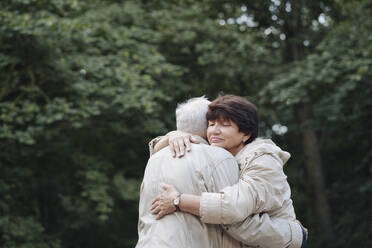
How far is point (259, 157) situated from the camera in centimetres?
210

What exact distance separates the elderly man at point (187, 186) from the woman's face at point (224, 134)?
12 centimetres

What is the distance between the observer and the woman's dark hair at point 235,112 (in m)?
2.21

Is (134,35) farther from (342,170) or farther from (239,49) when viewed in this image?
(342,170)

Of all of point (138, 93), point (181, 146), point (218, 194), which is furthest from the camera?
point (138, 93)

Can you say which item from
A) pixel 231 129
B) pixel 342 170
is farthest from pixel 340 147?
pixel 231 129

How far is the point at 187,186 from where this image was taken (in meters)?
2.04

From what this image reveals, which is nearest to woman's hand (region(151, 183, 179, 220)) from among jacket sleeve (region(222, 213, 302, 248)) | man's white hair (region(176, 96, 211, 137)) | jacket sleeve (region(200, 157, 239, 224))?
jacket sleeve (region(200, 157, 239, 224))

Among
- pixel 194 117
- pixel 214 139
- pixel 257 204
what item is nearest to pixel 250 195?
pixel 257 204

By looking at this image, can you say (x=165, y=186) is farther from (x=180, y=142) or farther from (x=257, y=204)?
(x=257, y=204)

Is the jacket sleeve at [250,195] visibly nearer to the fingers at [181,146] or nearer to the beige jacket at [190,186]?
the beige jacket at [190,186]

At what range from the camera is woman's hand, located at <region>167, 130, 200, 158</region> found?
207 centimetres

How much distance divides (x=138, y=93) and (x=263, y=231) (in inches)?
155

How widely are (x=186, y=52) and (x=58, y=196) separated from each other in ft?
10.4

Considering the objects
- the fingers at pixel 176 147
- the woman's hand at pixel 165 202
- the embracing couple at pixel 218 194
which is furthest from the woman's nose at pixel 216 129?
the woman's hand at pixel 165 202
